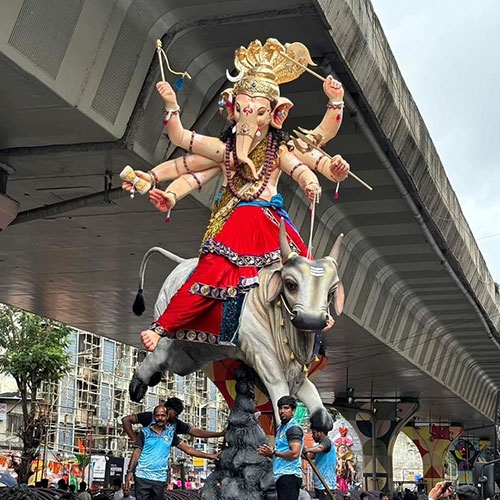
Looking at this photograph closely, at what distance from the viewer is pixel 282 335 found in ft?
24.4

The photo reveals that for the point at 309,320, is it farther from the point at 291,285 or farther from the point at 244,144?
the point at 244,144

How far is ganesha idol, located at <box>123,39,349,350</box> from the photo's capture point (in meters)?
7.60

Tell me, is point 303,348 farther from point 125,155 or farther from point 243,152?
point 125,155

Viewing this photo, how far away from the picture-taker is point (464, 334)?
2961cm

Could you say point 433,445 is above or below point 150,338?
above

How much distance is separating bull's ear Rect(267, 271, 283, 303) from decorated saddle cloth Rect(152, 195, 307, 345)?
25 centimetres

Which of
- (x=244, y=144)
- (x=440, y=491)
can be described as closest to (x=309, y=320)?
(x=440, y=491)

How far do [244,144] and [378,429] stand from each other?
95.9 ft

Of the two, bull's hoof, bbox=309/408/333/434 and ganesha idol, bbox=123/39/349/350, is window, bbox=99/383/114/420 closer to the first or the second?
ganesha idol, bbox=123/39/349/350

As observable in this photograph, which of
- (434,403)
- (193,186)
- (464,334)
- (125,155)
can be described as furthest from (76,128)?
(434,403)

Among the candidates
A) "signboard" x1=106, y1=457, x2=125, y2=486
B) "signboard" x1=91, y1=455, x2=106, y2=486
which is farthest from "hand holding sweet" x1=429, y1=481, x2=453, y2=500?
"signboard" x1=91, y1=455, x2=106, y2=486

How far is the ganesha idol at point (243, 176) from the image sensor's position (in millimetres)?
7598

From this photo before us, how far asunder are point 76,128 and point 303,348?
14.8 feet

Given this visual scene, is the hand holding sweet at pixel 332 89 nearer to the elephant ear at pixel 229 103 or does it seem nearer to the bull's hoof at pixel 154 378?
the elephant ear at pixel 229 103
